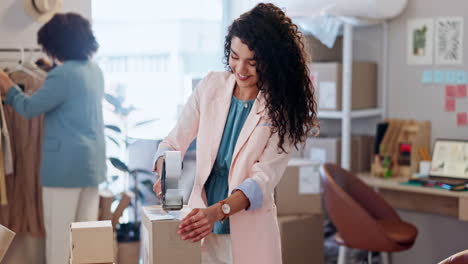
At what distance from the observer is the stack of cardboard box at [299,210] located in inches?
163

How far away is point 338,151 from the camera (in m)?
4.59

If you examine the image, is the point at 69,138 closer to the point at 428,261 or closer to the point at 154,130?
the point at 154,130

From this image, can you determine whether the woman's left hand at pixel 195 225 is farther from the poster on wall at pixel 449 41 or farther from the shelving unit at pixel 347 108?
the poster on wall at pixel 449 41

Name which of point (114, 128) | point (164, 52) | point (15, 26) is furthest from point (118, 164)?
point (164, 52)

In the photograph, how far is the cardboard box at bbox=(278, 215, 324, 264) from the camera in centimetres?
413

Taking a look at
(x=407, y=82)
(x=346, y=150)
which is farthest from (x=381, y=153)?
(x=407, y=82)

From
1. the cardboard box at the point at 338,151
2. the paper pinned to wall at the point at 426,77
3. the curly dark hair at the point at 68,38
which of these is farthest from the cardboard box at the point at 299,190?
the curly dark hair at the point at 68,38

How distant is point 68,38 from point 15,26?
23cm

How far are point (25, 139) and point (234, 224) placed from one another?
3.84ft

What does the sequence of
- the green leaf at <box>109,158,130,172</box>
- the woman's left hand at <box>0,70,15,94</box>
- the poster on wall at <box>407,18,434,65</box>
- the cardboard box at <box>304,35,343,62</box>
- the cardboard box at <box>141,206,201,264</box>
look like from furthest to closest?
the cardboard box at <box>304,35,343,62</box> < the poster on wall at <box>407,18,434,65</box> < the green leaf at <box>109,158,130,172</box> < the woman's left hand at <box>0,70,15,94</box> < the cardboard box at <box>141,206,201,264</box>

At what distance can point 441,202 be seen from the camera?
4.16m

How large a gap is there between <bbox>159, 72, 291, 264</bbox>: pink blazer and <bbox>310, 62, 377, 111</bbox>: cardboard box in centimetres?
219

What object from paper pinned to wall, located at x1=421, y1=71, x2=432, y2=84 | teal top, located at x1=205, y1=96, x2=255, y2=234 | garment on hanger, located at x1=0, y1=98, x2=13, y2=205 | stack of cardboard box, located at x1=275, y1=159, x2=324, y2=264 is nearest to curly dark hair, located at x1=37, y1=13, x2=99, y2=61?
garment on hanger, located at x1=0, y1=98, x2=13, y2=205

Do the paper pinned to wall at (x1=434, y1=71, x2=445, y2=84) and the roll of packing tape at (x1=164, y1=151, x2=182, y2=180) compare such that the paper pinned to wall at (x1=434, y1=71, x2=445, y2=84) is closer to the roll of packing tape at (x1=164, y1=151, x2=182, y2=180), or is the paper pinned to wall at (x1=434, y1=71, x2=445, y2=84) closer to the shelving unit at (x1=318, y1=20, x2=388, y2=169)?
the shelving unit at (x1=318, y1=20, x2=388, y2=169)
